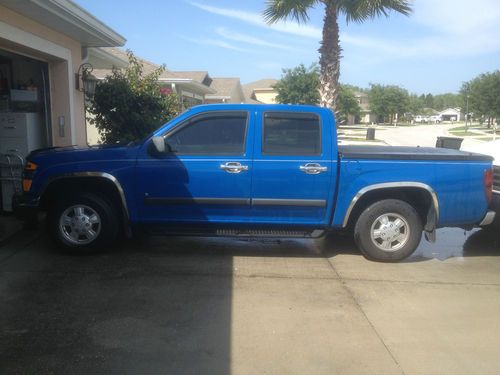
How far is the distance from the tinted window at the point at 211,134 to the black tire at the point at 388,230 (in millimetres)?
1772

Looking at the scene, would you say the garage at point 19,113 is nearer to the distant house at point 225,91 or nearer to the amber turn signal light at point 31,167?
the amber turn signal light at point 31,167

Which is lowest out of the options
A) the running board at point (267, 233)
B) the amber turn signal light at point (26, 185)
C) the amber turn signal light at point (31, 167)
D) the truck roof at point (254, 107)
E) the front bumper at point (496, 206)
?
the running board at point (267, 233)

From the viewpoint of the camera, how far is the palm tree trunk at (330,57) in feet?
49.9

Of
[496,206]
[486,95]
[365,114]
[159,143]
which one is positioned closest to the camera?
[159,143]

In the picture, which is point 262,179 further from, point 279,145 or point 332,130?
point 332,130

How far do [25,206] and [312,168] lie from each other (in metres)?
3.44

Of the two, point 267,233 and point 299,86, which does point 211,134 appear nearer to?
point 267,233

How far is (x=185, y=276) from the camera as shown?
5.45m

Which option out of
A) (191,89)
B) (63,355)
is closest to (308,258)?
(63,355)

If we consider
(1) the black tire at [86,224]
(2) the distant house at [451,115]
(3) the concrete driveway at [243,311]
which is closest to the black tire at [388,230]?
(3) the concrete driveway at [243,311]

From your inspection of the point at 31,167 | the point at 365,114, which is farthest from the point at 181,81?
the point at 365,114

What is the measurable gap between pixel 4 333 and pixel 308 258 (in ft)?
11.7

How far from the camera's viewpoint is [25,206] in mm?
5926

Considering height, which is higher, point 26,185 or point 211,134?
point 211,134
